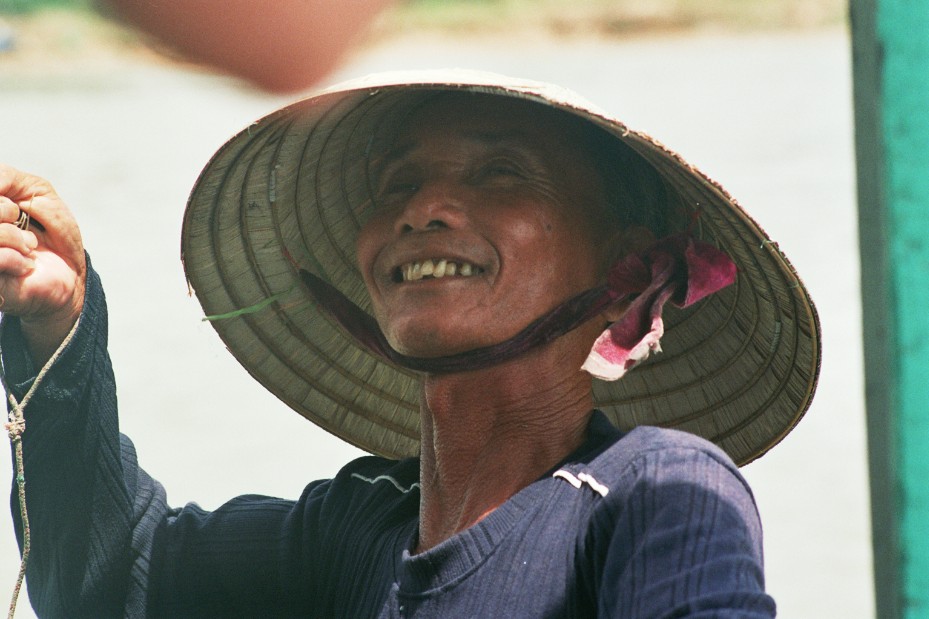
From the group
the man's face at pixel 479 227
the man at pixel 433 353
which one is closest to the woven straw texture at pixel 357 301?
the man at pixel 433 353

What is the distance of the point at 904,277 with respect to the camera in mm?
1148

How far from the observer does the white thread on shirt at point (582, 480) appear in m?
1.52

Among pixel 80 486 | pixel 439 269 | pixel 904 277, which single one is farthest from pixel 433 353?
pixel 904 277

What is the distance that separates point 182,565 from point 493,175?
78 cm

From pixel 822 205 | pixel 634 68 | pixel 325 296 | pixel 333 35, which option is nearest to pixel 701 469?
pixel 325 296

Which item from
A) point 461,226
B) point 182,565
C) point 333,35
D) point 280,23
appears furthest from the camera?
point 333,35

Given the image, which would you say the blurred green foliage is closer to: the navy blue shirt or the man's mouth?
the navy blue shirt

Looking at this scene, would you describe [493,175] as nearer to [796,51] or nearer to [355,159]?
[355,159]

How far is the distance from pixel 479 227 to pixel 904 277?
28.5 inches

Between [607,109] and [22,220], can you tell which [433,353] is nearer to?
[22,220]

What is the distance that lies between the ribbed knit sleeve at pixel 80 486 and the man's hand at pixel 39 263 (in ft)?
0.10

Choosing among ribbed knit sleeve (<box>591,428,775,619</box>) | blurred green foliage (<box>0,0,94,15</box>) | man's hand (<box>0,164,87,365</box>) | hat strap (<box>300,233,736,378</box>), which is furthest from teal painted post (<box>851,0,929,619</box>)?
blurred green foliage (<box>0,0,94,15</box>)

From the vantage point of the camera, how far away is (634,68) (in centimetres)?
563

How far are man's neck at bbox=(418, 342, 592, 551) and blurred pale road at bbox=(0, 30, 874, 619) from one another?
6.62 ft
